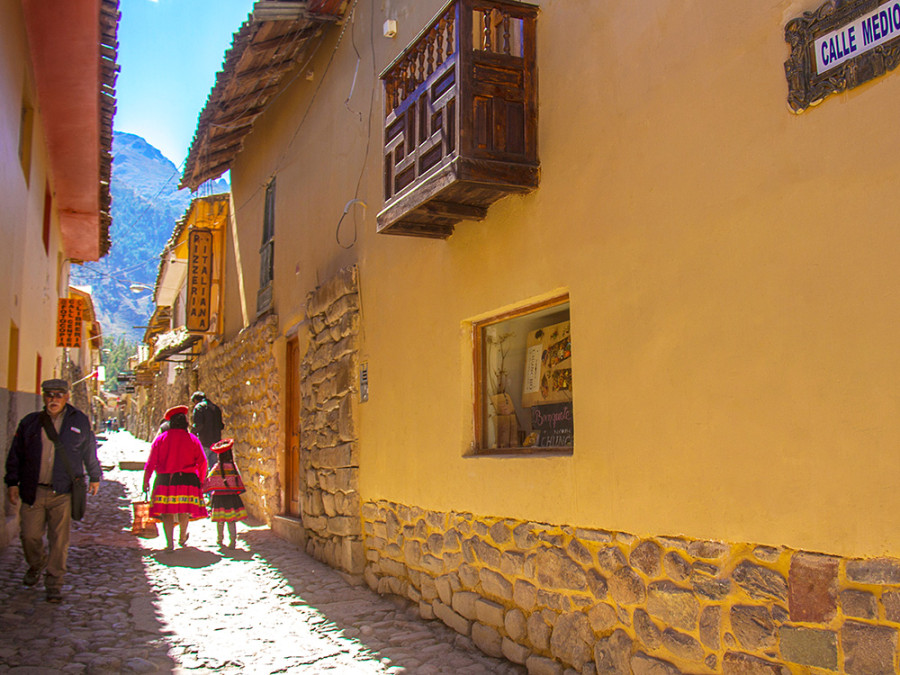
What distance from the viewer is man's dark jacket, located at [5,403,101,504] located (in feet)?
20.2

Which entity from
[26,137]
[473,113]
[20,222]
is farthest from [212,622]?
[26,137]

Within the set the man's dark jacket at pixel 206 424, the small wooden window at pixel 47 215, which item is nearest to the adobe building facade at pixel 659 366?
the man's dark jacket at pixel 206 424

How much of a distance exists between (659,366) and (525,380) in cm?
161

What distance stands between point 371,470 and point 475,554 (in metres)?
2.06

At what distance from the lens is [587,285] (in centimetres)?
415

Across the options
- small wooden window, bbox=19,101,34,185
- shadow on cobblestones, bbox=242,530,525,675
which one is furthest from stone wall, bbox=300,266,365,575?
small wooden window, bbox=19,101,34,185

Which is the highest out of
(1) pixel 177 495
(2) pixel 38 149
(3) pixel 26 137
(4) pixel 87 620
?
(2) pixel 38 149

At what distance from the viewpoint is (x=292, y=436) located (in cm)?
1012

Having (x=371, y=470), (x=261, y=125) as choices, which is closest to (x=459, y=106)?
(x=371, y=470)

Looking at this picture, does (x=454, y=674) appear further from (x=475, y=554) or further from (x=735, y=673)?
(x=735, y=673)

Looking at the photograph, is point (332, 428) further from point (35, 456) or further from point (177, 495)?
point (35, 456)

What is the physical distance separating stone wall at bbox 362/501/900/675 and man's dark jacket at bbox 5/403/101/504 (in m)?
2.94

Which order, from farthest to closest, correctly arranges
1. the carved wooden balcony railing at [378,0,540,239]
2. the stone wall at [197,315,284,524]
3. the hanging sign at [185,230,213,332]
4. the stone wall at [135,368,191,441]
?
the stone wall at [135,368,191,441]
the hanging sign at [185,230,213,332]
the stone wall at [197,315,284,524]
the carved wooden balcony railing at [378,0,540,239]

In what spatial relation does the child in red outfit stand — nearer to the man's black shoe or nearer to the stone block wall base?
the stone block wall base
